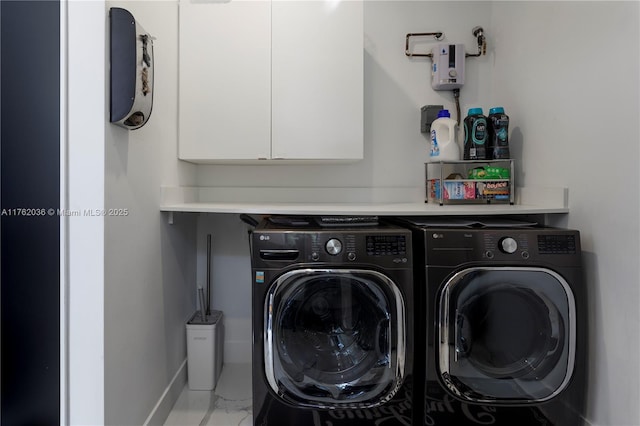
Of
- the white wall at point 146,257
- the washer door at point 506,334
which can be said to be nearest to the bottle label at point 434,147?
the washer door at point 506,334

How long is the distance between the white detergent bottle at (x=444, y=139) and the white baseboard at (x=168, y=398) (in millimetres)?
1791

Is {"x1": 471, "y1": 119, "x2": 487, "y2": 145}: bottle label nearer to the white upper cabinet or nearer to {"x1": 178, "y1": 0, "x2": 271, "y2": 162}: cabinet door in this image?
the white upper cabinet

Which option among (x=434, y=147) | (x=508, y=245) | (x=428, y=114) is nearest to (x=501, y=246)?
(x=508, y=245)

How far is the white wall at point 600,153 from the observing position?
3.59 ft

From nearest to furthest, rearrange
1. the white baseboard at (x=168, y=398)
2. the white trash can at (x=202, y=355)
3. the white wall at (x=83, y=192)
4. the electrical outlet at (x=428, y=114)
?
the white wall at (x=83, y=192)
the white baseboard at (x=168, y=398)
the white trash can at (x=202, y=355)
the electrical outlet at (x=428, y=114)

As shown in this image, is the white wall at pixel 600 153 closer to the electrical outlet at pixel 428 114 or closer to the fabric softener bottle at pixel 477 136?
Result: the fabric softener bottle at pixel 477 136

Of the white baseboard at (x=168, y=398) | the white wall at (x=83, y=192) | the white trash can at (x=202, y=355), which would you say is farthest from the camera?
the white trash can at (x=202, y=355)

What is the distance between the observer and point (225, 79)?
168cm

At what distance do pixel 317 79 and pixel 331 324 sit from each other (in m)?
1.19

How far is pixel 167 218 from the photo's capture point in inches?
61.8

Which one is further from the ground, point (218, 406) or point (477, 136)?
point (477, 136)

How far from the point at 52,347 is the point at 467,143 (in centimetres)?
201

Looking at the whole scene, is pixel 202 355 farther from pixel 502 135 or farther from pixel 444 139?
pixel 502 135

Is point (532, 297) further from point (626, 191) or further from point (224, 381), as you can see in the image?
point (224, 381)
